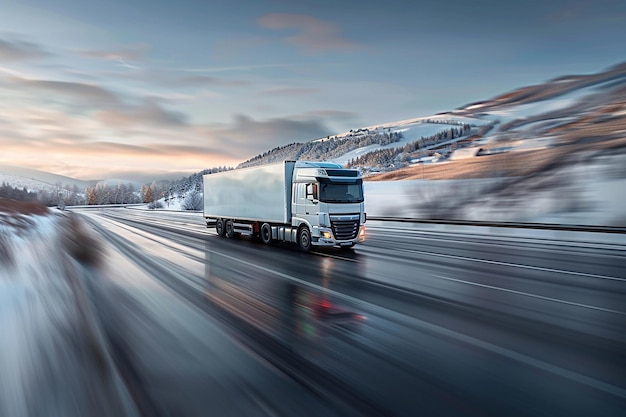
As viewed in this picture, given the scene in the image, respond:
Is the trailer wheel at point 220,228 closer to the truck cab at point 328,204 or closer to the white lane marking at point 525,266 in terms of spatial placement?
the truck cab at point 328,204

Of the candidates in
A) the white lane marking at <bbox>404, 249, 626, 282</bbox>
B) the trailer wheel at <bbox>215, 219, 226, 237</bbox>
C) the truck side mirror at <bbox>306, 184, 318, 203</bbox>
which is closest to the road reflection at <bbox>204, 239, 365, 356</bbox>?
the truck side mirror at <bbox>306, 184, 318, 203</bbox>

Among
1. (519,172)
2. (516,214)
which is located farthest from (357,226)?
(519,172)

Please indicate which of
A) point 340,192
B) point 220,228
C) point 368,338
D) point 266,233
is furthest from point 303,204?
point 368,338

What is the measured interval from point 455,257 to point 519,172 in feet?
81.0

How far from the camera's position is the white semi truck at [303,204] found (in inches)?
639

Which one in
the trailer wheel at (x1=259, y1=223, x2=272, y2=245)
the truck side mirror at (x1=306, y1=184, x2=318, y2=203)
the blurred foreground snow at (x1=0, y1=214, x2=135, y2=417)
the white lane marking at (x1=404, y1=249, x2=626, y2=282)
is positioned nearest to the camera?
the blurred foreground snow at (x1=0, y1=214, x2=135, y2=417)

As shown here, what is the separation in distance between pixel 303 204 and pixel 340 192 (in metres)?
1.45

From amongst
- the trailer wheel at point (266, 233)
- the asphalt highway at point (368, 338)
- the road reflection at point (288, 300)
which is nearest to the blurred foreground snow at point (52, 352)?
the asphalt highway at point (368, 338)

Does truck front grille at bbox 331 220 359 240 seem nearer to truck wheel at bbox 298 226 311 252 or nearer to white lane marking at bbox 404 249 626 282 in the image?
truck wheel at bbox 298 226 311 252

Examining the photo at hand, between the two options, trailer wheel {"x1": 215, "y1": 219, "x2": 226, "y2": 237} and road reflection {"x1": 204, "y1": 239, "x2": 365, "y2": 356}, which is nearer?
road reflection {"x1": 204, "y1": 239, "x2": 365, "y2": 356}

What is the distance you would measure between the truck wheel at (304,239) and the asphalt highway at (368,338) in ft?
12.5

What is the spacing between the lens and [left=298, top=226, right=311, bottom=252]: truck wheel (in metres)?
16.5

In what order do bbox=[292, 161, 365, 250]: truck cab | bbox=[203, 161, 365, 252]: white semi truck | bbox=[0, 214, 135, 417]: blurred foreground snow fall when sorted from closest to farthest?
bbox=[0, 214, 135, 417]: blurred foreground snow
bbox=[292, 161, 365, 250]: truck cab
bbox=[203, 161, 365, 252]: white semi truck

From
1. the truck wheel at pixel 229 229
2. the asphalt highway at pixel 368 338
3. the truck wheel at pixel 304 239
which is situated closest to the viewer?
the asphalt highway at pixel 368 338
